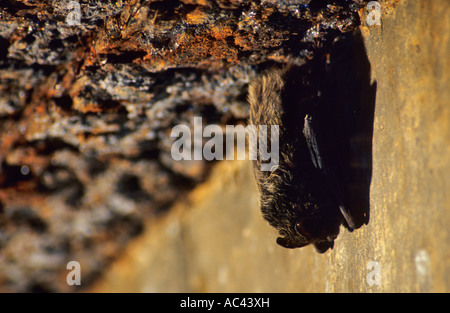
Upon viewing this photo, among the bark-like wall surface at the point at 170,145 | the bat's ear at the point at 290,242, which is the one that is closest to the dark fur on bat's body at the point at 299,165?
the bat's ear at the point at 290,242

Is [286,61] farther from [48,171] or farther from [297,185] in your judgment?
[48,171]

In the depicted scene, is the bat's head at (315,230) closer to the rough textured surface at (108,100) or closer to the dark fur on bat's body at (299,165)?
the dark fur on bat's body at (299,165)

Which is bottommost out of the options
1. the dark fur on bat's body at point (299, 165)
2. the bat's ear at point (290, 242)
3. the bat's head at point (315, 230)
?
the bat's ear at point (290, 242)

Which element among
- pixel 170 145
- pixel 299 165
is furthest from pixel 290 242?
pixel 170 145

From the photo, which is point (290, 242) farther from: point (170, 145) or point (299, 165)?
point (170, 145)

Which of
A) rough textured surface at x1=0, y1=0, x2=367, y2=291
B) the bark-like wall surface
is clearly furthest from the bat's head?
rough textured surface at x1=0, y1=0, x2=367, y2=291

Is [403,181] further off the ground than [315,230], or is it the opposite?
[403,181]

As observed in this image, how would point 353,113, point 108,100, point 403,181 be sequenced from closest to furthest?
point 403,181 → point 353,113 → point 108,100

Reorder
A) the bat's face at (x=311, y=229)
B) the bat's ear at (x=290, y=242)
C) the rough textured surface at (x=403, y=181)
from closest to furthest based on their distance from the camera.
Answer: the rough textured surface at (x=403, y=181)
the bat's face at (x=311, y=229)
the bat's ear at (x=290, y=242)
